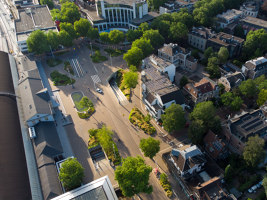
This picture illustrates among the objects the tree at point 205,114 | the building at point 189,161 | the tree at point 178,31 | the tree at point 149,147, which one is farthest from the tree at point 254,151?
the tree at point 178,31

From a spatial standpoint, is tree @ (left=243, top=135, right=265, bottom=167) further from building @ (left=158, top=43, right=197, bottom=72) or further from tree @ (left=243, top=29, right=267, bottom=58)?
tree @ (left=243, top=29, right=267, bottom=58)

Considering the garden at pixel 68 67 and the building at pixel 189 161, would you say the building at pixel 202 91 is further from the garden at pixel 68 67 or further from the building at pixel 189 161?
the garden at pixel 68 67

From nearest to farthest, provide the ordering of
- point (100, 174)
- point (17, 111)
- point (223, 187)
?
point (223, 187) < point (100, 174) < point (17, 111)

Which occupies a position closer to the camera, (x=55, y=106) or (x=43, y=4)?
(x=55, y=106)

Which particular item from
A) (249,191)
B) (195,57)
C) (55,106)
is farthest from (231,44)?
(55,106)

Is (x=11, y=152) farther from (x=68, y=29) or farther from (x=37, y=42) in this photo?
(x=68, y=29)

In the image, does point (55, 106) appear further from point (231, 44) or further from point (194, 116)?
point (231, 44)

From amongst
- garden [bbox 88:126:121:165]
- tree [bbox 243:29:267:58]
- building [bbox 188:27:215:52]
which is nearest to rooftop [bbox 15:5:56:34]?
garden [bbox 88:126:121:165]
